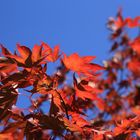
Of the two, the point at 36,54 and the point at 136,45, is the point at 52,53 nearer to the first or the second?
the point at 36,54

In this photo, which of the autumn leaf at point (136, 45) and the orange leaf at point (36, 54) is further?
the autumn leaf at point (136, 45)

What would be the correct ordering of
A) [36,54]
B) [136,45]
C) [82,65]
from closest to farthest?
[36,54], [82,65], [136,45]

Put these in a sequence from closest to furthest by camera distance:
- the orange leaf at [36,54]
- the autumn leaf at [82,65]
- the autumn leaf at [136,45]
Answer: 1. the orange leaf at [36,54]
2. the autumn leaf at [82,65]
3. the autumn leaf at [136,45]

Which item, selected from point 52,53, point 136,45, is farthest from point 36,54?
point 136,45

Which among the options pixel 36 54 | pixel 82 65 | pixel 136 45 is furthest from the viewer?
pixel 136 45

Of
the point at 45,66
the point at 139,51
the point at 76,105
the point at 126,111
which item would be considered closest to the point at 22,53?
the point at 45,66

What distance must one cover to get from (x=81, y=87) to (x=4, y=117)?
1.19 feet

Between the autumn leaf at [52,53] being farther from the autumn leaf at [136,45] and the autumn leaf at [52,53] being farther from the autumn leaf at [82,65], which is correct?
the autumn leaf at [136,45]

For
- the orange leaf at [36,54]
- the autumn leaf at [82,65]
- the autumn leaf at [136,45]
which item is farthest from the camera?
the autumn leaf at [136,45]

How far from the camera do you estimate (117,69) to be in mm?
3938

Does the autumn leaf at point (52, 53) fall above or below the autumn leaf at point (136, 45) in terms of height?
below

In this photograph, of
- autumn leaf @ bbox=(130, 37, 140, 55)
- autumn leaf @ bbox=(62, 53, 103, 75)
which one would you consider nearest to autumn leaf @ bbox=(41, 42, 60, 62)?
autumn leaf @ bbox=(62, 53, 103, 75)

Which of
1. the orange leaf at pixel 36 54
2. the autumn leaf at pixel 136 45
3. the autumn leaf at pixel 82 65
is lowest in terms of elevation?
the orange leaf at pixel 36 54

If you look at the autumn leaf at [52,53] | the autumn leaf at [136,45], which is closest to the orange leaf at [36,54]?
the autumn leaf at [52,53]
